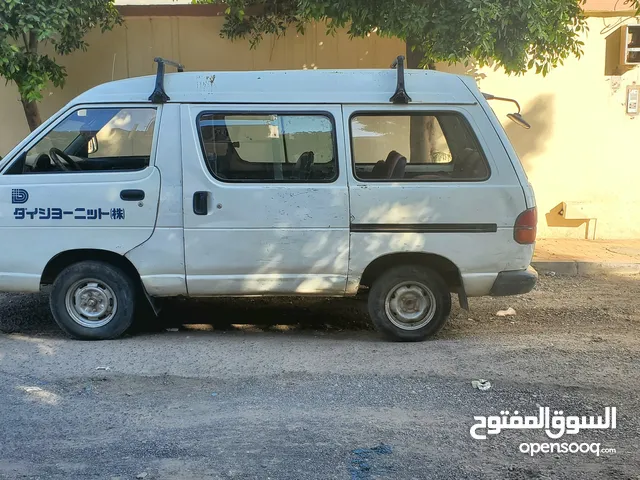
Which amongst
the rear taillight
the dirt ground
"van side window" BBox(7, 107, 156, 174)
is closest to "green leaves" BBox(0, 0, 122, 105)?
"van side window" BBox(7, 107, 156, 174)

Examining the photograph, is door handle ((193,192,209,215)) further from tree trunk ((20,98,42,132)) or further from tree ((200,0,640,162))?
tree trunk ((20,98,42,132))

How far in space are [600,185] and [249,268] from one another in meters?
6.81

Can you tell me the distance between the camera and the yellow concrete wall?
938cm

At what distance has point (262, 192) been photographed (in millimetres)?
5074

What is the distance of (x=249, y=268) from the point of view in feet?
16.9

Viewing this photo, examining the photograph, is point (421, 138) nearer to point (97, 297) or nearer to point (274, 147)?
point (274, 147)

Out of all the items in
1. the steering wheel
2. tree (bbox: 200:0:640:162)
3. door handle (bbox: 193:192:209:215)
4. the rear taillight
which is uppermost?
tree (bbox: 200:0:640:162)

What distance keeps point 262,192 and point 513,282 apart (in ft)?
7.14

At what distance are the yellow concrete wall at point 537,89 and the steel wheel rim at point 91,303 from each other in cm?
513

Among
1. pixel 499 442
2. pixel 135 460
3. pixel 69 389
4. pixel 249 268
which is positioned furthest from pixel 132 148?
pixel 499 442

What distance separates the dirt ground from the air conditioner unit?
15.4 feet

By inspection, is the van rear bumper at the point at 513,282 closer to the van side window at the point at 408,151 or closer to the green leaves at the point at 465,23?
the van side window at the point at 408,151

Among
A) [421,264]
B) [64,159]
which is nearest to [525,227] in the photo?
→ [421,264]

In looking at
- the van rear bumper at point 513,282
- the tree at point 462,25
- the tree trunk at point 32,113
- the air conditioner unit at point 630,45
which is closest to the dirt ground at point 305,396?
the van rear bumper at point 513,282
